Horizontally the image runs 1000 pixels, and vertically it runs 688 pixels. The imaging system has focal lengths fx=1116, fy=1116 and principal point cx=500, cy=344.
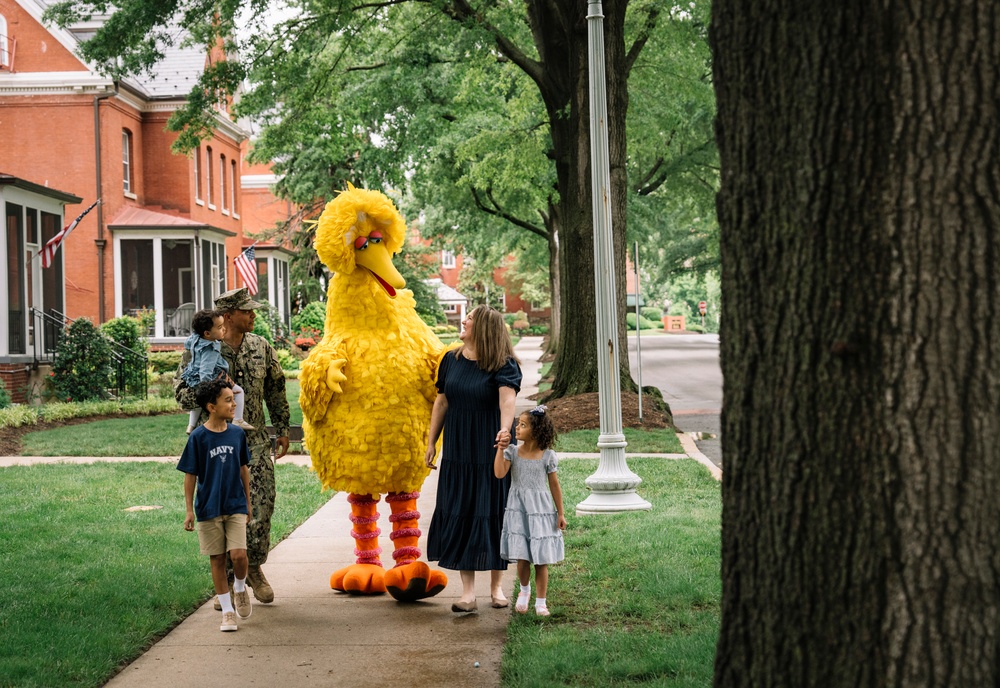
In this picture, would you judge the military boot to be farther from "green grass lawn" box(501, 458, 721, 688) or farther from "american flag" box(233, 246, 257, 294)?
"american flag" box(233, 246, 257, 294)

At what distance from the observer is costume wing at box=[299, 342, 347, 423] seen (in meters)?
6.17

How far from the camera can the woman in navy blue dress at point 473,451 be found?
595 centimetres

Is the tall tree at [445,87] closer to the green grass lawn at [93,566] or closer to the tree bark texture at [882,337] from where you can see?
the green grass lawn at [93,566]

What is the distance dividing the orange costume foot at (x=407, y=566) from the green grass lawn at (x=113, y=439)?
262 inches

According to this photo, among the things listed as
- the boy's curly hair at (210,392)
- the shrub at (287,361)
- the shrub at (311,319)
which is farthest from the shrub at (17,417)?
the shrub at (311,319)

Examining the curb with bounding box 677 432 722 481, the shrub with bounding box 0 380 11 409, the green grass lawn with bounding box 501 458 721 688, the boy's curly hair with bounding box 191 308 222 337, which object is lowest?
the green grass lawn with bounding box 501 458 721 688

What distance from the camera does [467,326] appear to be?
5.98m

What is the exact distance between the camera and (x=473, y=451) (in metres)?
6.05

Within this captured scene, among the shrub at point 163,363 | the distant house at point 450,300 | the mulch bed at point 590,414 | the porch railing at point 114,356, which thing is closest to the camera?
the mulch bed at point 590,414

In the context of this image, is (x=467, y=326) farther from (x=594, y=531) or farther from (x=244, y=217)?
(x=244, y=217)

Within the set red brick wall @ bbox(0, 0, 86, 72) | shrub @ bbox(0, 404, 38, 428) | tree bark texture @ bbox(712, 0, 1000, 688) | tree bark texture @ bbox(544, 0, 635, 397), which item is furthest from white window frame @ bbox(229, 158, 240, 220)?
A: tree bark texture @ bbox(712, 0, 1000, 688)

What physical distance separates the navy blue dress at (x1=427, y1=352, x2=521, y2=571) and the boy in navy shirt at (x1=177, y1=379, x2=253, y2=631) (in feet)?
3.47

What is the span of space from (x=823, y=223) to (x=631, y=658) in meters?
2.77

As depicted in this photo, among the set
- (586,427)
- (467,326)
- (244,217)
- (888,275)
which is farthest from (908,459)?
(244,217)
